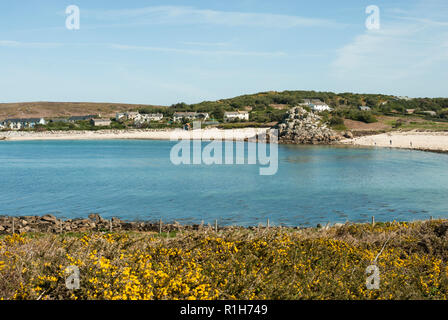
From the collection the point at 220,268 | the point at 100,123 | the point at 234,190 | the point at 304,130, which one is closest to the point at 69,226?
the point at 220,268

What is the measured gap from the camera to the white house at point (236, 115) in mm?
147113

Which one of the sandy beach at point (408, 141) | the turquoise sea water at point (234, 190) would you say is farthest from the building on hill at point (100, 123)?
the sandy beach at point (408, 141)

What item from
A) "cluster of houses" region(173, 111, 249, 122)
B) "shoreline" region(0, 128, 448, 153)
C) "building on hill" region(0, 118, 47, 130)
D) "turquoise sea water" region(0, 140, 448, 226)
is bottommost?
"turquoise sea water" region(0, 140, 448, 226)

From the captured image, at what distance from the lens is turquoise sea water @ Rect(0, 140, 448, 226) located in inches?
1272

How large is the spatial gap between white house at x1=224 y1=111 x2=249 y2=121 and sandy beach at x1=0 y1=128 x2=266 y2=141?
20328 millimetres

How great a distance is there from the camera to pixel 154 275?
10.2 m

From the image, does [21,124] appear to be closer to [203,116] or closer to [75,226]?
[203,116]

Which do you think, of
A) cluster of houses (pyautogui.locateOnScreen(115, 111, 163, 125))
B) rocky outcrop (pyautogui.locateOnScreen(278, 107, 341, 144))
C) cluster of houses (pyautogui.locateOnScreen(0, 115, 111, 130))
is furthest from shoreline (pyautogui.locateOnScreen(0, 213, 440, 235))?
cluster of houses (pyautogui.locateOnScreen(0, 115, 111, 130))

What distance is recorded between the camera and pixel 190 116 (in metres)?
156

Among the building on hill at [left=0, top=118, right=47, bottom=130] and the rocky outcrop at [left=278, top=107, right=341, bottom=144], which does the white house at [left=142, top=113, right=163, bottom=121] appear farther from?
the rocky outcrop at [left=278, top=107, right=341, bottom=144]

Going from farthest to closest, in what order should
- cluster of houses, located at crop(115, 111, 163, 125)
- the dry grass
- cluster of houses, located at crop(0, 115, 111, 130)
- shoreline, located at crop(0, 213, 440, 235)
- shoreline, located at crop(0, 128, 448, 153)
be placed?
cluster of houses, located at crop(0, 115, 111, 130) < cluster of houses, located at crop(115, 111, 163, 125) < shoreline, located at crop(0, 128, 448, 153) < shoreline, located at crop(0, 213, 440, 235) < the dry grass

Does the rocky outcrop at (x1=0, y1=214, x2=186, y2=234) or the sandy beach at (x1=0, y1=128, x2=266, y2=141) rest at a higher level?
the sandy beach at (x1=0, y1=128, x2=266, y2=141)

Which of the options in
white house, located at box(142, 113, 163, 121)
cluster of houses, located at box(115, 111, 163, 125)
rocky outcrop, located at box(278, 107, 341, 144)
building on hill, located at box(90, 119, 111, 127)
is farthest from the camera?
white house, located at box(142, 113, 163, 121)
